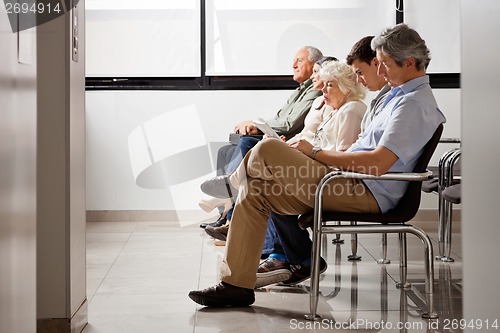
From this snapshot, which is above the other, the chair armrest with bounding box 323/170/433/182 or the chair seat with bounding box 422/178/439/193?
the chair armrest with bounding box 323/170/433/182

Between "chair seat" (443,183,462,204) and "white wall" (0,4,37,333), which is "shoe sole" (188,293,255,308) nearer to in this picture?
"chair seat" (443,183,462,204)

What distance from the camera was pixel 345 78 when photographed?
160 inches

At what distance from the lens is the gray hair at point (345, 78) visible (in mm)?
4039

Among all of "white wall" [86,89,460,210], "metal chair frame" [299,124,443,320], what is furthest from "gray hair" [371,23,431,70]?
"white wall" [86,89,460,210]

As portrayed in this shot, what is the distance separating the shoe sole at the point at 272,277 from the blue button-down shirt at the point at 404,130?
65 centimetres

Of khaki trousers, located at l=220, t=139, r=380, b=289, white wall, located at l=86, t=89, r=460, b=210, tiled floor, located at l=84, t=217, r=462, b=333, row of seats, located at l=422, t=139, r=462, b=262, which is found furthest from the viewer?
white wall, located at l=86, t=89, r=460, b=210

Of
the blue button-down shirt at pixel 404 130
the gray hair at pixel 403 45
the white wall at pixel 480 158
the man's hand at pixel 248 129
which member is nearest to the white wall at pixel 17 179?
the white wall at pixel 480 158

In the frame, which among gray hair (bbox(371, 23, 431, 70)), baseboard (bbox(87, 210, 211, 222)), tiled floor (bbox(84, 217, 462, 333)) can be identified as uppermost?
gray hair (bbox(371, 23, 431, 70))

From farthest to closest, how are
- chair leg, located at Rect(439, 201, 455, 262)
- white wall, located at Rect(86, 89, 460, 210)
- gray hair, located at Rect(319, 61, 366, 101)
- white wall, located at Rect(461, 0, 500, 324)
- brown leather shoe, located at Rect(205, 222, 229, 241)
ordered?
white wall, located at Rect(86, 89, 460, 210) < brown leather shoe, located at Rect(205, 222, 229, 241) < chair leg, located at Rect(439, 201, 455, 262) < gray hair, located at Rect(319, 61, 366, 101) < white wall, located at Rect(461, 0, 500, 324)

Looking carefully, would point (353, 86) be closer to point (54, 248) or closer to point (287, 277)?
point (287, 277)

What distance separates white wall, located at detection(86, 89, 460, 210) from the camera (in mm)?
6250

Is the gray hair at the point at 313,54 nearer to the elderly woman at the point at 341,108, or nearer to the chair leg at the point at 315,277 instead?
the elderly woman at the point at 341,108

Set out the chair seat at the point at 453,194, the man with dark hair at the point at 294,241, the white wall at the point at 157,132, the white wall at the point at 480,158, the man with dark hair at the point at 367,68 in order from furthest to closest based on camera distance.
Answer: the white wall at the point at 157,132
the man with dark hair at the point at 367,68
the man with dark hair at the point at 294,241
the chair seat at the point at 453,194
the white wall at the point at 480,158

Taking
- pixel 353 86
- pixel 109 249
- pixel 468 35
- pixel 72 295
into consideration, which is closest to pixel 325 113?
pixel 353 86
